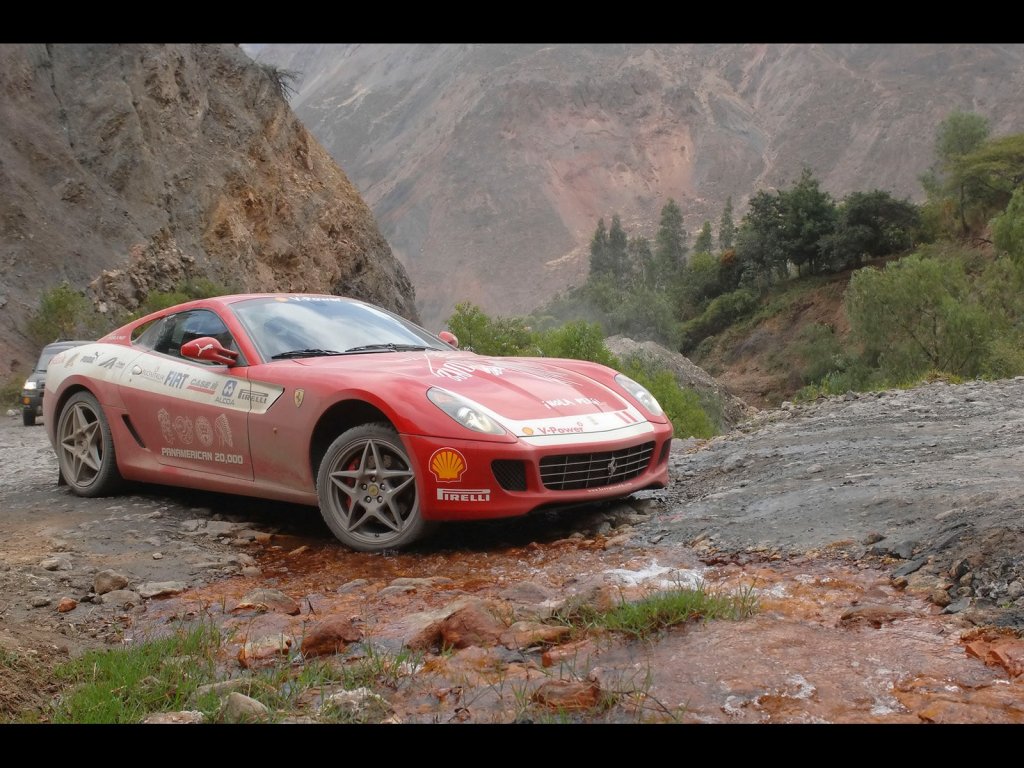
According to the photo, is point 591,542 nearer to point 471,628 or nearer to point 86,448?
point 471,628

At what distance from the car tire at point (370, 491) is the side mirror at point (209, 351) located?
96cm

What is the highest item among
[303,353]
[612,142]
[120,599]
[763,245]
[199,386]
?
[612,142]

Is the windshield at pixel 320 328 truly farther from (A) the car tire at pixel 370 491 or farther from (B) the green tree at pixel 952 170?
(B) the green tree at pixel 952 170

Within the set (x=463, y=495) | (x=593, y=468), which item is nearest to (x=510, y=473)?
(x=463, y=495)

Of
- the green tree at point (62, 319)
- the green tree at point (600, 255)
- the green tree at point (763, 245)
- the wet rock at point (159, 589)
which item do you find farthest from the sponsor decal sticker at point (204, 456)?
the green tree at point (600, 255)

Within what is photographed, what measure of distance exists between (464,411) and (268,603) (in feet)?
4.34

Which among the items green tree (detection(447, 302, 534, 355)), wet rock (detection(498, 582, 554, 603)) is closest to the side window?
wet rock (detection(498, 582, 554, 603))

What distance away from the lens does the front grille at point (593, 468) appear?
4629mm

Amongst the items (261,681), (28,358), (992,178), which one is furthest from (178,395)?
(992,178)

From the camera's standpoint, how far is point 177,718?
238 centimetres

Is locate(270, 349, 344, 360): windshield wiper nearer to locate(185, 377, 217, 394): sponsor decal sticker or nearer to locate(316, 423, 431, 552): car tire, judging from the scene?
locate(185, 377, 217, 394): sponsor decal sticker

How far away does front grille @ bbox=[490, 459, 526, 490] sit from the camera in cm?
450
